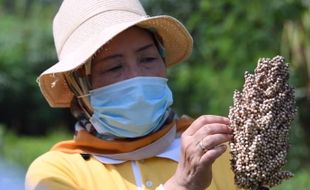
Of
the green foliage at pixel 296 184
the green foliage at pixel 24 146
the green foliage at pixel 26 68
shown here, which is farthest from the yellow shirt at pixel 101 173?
the green foliage at pixel 26 68

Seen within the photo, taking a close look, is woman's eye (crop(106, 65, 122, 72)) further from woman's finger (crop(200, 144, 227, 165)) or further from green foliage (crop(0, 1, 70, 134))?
green foliage (crop(0, 1, 70, 134))

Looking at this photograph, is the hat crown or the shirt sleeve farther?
the hat crown

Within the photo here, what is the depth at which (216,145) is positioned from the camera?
2619 millimetres

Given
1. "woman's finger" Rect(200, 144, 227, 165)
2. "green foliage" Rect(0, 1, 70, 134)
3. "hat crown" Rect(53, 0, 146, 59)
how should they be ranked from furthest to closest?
"green foliage" Rect(0, 1, 70, 134) → "hat crown" Rect(53, 0, 146, 59) → "woman's finger" Rect(200, 144, 227, 165)

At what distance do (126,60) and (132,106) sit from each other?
0.44 feet

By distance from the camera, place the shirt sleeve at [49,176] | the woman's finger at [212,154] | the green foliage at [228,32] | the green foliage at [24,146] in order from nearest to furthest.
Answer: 1. the woman's finger at [212,154]
2. the shirt sleeve at [49,176]
3. the green foliage at [228,32]
4. the green foliage at [24,146]

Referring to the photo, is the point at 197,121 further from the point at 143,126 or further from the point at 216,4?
the point at 216,4

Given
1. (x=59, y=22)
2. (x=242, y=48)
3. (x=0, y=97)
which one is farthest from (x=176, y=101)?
(x=59, y=22)

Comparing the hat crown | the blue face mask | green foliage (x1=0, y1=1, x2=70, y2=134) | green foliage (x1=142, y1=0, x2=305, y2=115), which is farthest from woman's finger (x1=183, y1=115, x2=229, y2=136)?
green foliage (x1=0, y1=1, x2=70, y2=134)

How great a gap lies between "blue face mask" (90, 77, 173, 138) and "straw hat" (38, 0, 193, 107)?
5.1 inches

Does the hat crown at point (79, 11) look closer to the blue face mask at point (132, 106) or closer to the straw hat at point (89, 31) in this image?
the straw hat at point (89, 31)

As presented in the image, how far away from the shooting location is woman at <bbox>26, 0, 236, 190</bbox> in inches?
117

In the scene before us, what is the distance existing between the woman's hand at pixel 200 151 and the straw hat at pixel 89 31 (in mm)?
448

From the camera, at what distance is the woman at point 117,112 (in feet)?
9.78
